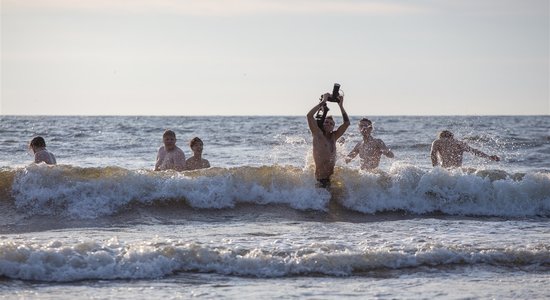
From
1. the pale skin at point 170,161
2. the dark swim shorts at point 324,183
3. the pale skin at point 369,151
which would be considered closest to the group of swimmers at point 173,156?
the pale skin at point 170,161

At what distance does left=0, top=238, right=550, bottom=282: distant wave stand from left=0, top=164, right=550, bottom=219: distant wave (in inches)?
136

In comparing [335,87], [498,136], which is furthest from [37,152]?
[498,136]

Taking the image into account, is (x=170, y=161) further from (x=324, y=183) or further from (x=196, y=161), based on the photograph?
(x=324, y=183)

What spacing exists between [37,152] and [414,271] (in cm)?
733

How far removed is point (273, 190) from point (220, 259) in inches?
182

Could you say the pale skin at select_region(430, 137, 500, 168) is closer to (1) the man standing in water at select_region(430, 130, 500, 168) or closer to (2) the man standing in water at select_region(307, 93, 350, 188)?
(1) the man standing in water at select_region(430, 130, 500, 168)

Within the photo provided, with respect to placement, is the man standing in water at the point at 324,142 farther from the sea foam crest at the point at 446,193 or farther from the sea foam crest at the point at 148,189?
the sea foam crest at the point at 446,193

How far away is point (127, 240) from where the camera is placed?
31.1ft

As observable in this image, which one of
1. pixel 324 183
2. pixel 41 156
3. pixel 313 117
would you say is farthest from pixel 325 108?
pixel 41 156

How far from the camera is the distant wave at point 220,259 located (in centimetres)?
801

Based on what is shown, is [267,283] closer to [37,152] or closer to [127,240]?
[127,240]

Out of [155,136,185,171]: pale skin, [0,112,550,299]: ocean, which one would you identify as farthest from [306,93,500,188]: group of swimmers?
[155,136,185,171]: pale skin

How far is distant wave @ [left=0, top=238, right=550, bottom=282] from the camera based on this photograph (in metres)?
8.01

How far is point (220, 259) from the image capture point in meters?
8.39
